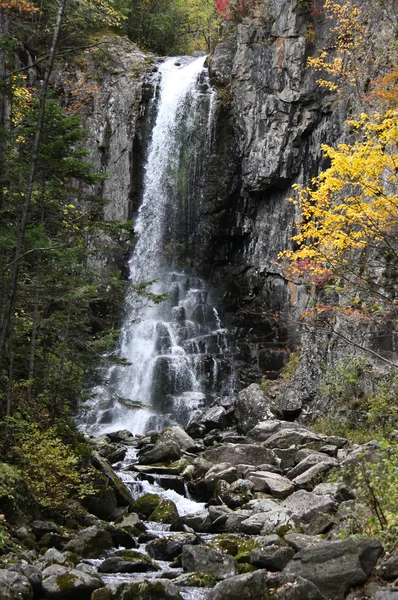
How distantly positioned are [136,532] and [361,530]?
4.12m

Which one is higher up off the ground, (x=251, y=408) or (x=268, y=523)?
(x=268, y=523)

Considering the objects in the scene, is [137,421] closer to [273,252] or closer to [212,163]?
[273,252]

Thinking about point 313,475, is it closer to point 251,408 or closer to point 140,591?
point 140,591

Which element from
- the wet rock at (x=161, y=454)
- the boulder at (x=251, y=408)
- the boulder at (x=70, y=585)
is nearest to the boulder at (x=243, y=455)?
the wet rock at (x=161, y=454)

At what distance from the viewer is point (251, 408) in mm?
17328

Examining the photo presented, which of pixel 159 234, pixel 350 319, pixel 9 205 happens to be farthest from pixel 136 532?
pixel 159 234

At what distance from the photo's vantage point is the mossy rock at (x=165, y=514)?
9.39 meters

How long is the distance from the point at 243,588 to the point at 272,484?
16.1ft

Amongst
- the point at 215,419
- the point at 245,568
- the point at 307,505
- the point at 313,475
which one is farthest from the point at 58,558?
the point at 215,419

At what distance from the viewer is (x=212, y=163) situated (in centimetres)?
2523

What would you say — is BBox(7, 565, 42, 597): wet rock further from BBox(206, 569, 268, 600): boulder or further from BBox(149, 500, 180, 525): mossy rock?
BBox(149, 500, 180, 525): mossy rock

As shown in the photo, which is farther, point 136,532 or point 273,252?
point 273,252

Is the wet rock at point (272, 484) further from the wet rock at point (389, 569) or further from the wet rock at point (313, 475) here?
the wet rock at point (389, 569)

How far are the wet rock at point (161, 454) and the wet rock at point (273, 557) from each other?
640cm
